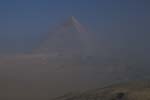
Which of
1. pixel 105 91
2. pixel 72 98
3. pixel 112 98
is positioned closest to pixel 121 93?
pixel 112 98

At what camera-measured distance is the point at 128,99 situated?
198 ft

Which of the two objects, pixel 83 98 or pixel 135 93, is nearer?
pixel 135 93

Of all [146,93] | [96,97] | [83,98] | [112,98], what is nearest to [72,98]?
[83,98]

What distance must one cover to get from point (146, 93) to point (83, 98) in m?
17.8

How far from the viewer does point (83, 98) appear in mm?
74062

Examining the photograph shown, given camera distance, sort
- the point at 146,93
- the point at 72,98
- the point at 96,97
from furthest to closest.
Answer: the point at 72,98 < the point at 96,97 < the point at 146,93

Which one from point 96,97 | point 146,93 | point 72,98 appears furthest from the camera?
point 72,98

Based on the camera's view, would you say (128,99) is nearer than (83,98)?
Yes

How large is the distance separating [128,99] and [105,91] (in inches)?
404

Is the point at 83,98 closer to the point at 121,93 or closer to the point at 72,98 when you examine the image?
the point at 72,98

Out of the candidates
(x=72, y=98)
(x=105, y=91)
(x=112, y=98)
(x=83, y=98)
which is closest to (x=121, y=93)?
(x=112, y=98)

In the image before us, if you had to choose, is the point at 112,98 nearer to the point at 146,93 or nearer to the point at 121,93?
the point at 121,93

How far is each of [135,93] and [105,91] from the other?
9.70 metres

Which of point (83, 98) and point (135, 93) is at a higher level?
point (83, 98)
